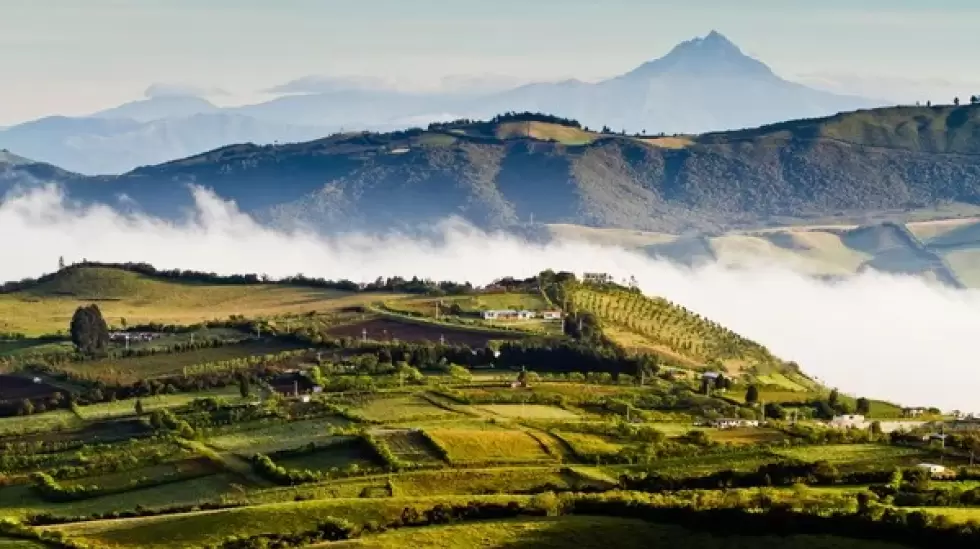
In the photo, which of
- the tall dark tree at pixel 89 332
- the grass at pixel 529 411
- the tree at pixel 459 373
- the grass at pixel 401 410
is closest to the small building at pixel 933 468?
the grass at pixel 529 411

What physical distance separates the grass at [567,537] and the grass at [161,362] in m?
96.6

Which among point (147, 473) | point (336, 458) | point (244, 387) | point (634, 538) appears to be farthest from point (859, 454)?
point (244, 387)

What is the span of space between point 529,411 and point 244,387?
29.1 metres

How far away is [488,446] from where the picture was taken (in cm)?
11406

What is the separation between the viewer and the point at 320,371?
16338cm

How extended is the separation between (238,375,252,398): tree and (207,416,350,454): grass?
60.7 ft

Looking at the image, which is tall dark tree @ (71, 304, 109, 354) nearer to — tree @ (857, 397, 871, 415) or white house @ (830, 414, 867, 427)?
tree @ (857, 397, 871, 415)

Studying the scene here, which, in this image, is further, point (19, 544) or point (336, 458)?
point (336, 458)

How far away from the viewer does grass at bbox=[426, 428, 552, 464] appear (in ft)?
365

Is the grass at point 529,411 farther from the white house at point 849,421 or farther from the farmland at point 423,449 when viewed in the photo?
the white house at point 849,421

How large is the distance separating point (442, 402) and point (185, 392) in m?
29.1

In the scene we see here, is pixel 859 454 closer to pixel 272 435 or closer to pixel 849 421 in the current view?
pixel 849 421

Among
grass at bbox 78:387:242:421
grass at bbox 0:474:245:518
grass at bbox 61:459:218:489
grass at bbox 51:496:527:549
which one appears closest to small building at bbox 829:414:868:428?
grass at bbox 78:387:242:421

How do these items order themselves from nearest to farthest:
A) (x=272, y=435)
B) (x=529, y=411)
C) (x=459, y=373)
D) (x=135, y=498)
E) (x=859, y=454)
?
1. (x=135, y=498)
2. (x=859, y=454)
3. (x=272, y=435)
4. (x=529, y=411)
5. (x=459, y=373)
